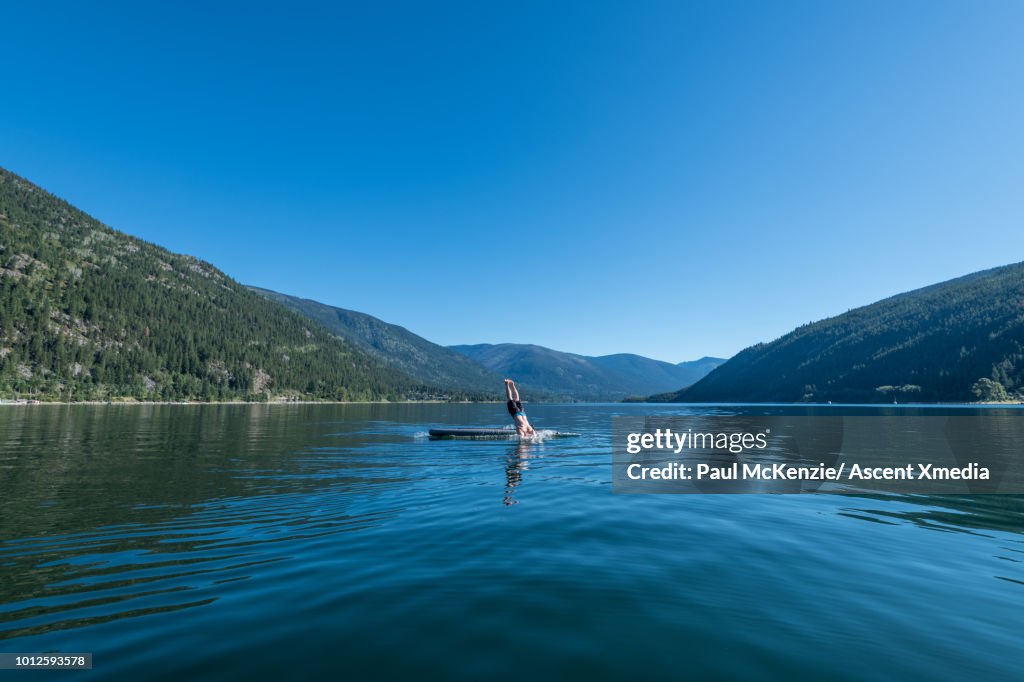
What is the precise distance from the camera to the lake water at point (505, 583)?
22.7ft

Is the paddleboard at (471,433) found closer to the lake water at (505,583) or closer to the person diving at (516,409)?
the person diving at (516,409)

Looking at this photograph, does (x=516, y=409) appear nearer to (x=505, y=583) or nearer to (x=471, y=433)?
(x=471, y=433)

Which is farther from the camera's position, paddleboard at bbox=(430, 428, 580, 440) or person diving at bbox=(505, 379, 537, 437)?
paddleboard at bbox=(430, 428, 580, 440)

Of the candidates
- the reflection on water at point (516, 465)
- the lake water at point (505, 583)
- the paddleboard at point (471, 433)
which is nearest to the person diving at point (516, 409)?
the reflection on water at point (516, 465)

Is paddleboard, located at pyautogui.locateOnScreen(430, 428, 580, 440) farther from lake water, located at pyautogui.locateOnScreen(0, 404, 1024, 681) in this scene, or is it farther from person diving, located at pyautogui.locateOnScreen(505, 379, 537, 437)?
lake water, located at pyautogui.locateOnScreen(0, 404, 1024, 681)

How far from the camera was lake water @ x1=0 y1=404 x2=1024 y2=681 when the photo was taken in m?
6.91

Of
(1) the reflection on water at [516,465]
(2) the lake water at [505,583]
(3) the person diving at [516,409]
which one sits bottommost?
(1) the reflection on water at [516,465]

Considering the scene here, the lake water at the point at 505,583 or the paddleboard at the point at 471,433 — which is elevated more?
the lake water at the point at 505,583

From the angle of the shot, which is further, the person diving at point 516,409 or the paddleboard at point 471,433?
the paddleboard at point 471,433

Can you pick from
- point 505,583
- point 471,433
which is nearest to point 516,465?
point 471,433

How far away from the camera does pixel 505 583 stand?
1002cm

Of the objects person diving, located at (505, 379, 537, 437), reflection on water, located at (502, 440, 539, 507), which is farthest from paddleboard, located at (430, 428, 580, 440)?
reflection on water, located at (502, 440, 539, 507)

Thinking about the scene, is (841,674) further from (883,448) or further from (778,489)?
(883,448)

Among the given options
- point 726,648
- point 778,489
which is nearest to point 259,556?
point 726,648
